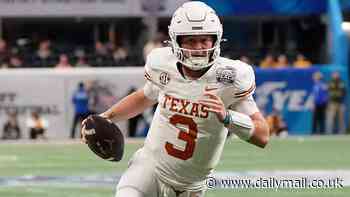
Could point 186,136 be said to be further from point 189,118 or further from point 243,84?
point 243,84

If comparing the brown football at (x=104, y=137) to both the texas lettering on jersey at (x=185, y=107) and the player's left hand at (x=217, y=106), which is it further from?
the player's left hand at (x=217, y=106)

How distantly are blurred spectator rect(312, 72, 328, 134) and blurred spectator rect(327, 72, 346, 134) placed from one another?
6.6 inches

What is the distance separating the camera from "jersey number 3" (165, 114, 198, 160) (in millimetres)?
5371

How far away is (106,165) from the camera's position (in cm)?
1263

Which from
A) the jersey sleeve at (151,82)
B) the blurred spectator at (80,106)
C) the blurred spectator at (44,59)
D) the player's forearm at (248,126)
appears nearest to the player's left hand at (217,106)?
the player's forearm at (248,126)

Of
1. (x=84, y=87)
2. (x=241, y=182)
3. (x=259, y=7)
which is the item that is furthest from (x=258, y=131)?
(x=259, y=7)

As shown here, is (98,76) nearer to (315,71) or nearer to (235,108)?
(315,71)

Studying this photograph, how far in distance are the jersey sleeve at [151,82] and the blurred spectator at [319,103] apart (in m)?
13.8

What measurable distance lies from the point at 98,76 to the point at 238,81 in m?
13.7

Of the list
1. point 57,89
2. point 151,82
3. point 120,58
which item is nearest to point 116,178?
point 151,82

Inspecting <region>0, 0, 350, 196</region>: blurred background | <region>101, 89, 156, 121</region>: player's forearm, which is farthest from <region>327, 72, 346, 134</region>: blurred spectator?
<region>101, 89, 156, 121</region>: player's forearm

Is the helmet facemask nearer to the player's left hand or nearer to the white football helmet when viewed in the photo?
the white football helmet

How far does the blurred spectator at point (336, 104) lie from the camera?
19391 millimetres

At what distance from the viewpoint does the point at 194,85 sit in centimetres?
536
